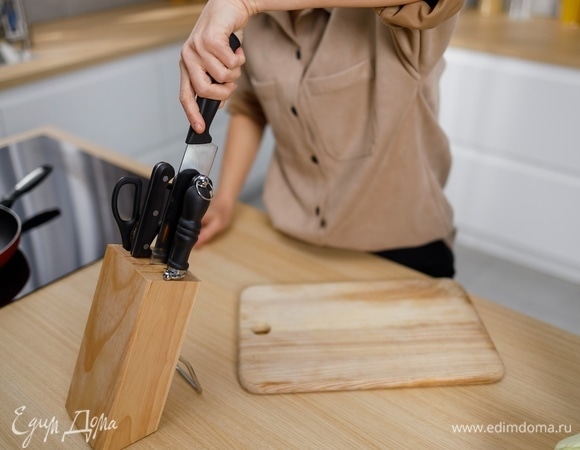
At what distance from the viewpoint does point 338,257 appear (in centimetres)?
94

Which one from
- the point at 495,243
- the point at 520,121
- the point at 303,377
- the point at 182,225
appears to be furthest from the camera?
the point at 495,243

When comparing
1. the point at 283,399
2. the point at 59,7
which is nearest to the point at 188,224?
the point at 283,399

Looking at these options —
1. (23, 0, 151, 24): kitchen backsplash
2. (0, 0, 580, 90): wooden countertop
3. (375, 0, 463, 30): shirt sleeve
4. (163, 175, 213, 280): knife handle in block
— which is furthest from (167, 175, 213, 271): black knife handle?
(23, 0, 151, 24): kitchen backsplash

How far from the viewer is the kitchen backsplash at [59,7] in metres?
2.21

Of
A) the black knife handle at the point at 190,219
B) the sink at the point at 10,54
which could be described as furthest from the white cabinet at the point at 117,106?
the black knife handle at the point at 190,219

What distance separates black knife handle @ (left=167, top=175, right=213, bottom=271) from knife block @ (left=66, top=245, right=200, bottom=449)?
0.02 metres

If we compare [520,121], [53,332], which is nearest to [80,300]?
[53,332]

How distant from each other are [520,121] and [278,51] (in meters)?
1.29

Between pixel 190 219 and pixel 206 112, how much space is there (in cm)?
12

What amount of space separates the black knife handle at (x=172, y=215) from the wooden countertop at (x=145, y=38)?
1263 mm

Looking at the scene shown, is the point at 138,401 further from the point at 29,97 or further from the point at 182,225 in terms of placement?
the point at 29,97

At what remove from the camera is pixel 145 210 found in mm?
590

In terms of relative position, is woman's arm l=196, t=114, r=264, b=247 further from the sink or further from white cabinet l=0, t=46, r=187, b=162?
the sink

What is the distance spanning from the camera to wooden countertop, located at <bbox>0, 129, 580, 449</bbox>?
612 millimetres
